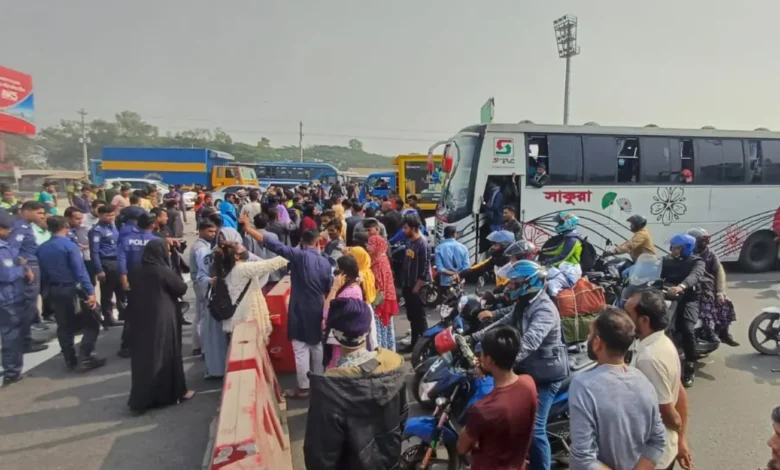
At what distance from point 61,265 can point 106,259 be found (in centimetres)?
170

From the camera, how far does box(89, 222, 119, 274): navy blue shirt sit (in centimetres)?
739

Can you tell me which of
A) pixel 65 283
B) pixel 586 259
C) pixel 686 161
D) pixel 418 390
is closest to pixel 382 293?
pixel 418 390

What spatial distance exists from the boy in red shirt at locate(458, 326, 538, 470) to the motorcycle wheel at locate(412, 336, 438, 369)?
2.76m

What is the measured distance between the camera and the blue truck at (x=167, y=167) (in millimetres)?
33875

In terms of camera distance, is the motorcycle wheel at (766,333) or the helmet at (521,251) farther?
the motorcycle wheel at (766,333)

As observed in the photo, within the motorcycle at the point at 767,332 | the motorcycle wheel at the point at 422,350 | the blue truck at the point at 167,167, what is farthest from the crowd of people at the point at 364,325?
the blue truck at the point at 167,167

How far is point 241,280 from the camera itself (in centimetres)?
532

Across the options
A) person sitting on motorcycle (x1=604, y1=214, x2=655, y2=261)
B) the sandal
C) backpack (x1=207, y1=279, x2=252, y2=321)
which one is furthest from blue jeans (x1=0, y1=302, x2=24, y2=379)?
person sitting on motorcycle (x1=604, y1=214, x2=655, y2=261)

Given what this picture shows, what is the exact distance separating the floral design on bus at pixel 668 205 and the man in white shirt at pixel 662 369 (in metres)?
9.68

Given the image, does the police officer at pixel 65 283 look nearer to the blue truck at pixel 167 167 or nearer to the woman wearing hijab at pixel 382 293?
the woman wearing hijab at pixel 382 293

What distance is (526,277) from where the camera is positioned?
3.52m

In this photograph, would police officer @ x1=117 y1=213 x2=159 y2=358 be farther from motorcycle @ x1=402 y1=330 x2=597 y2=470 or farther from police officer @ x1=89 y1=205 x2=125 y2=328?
motorcycle @ x1=402 y1=330 x2=597 y2=470

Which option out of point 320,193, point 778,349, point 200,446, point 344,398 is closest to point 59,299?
point 200,446

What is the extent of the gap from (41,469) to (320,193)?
17.7 metres
